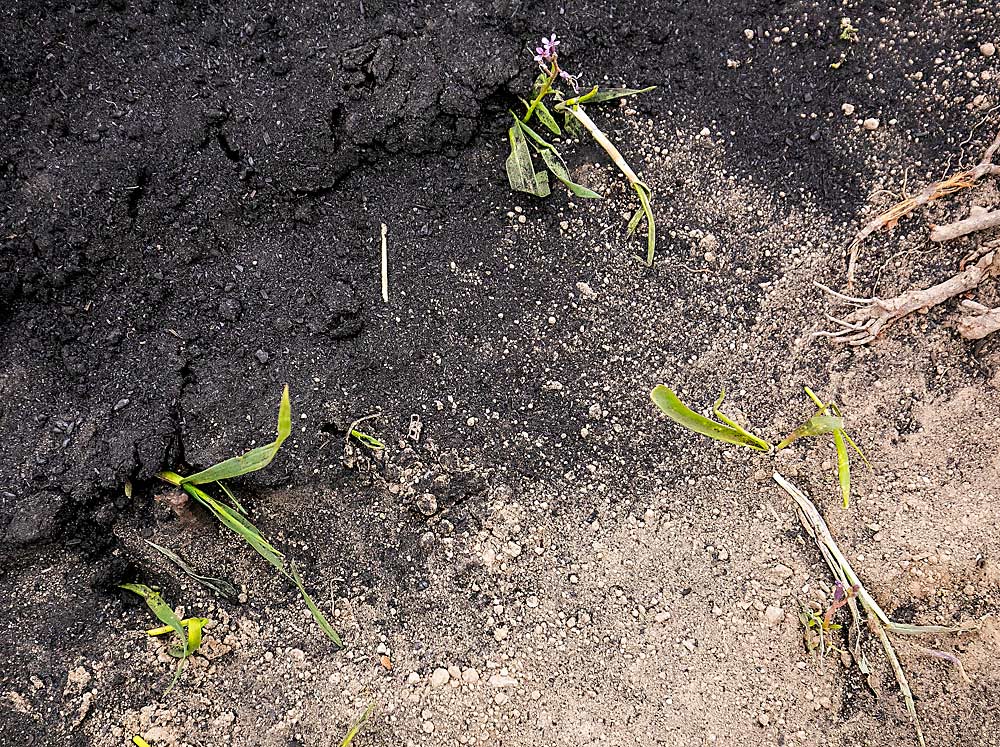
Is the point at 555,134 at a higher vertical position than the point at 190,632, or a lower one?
higher

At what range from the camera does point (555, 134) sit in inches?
56.1

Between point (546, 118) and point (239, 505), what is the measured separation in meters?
0.84

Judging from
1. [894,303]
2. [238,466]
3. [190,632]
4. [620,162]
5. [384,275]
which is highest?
[620,162]

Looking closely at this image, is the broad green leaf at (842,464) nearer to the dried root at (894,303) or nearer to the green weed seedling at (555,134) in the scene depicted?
the dried root at (894,303)

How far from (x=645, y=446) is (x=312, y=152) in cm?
76

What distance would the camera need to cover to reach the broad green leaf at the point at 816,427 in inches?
52.8

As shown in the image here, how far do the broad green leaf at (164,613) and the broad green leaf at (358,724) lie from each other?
0.99 feet

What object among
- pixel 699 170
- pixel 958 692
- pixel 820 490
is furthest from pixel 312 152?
pixel 958 692

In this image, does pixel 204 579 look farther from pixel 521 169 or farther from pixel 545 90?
pixel 545 90

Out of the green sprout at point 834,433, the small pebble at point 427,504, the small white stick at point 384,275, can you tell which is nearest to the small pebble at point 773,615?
the green sprout at point 834,433

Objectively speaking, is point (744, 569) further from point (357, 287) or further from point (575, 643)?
point (357, 287)

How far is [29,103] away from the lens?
1.33 metres

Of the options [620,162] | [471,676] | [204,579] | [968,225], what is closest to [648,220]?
[620,162]

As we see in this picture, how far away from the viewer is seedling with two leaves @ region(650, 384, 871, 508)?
132 cm
